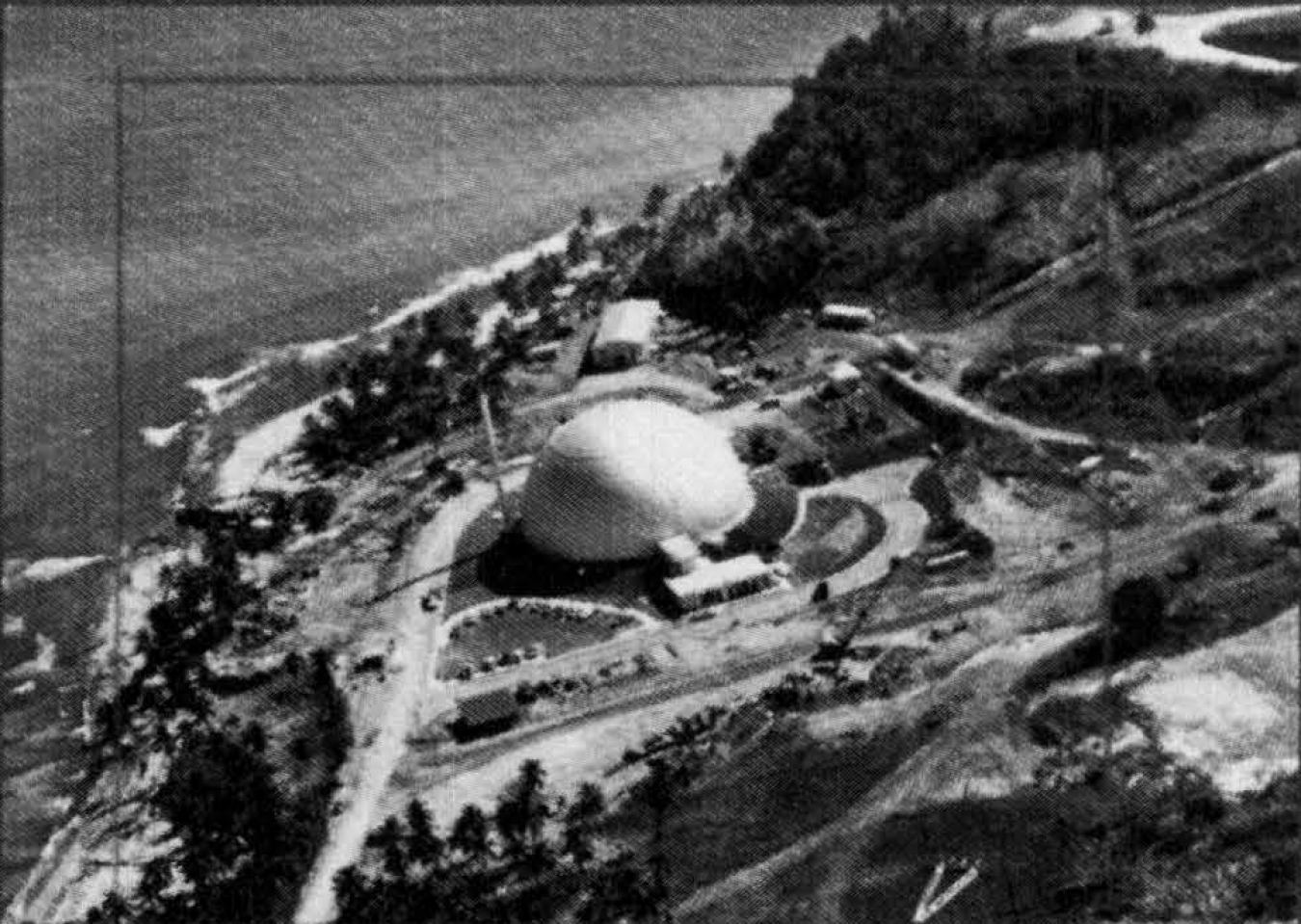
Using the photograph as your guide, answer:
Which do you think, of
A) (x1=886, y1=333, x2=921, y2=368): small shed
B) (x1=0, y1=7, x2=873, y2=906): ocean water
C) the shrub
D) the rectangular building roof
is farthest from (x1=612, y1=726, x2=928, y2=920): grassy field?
(x1=886, y1=333, x2=921, y2=368): small shed

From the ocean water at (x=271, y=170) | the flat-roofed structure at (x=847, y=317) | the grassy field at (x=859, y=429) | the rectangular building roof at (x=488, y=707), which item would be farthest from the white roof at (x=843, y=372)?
the ocean water at (x=271, y=170)

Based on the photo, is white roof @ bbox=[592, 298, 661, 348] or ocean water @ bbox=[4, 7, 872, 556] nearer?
white roof @ bbox=[592, 298, 661, 348]

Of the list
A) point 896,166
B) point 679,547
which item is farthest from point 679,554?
point 896,166

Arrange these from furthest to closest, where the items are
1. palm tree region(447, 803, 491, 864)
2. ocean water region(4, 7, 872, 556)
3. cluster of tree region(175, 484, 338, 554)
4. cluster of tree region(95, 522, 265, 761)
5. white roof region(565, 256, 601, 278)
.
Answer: white roof region(565, 256, 601, 278) → ocean water region(4, 7, 872, 556) → cluster of tree region(175, 484, 338, 554) → cluster of tree region(95, 522, 265, 761) → palm tree region(447, 803, 491, 864)

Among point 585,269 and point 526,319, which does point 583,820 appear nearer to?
point 526,319

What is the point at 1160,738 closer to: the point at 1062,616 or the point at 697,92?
the point at 1062,616

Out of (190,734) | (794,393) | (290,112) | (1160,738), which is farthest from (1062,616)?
(290,112)

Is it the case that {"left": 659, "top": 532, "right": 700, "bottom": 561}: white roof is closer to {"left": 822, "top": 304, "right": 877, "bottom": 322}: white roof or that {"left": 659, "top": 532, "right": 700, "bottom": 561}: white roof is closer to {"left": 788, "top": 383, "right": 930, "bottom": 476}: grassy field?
Answer: {"left": 788, "top": 383, "right": 930, "bottom": 476}: grassy field
